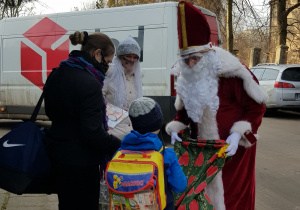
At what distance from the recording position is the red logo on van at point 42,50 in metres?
8.53

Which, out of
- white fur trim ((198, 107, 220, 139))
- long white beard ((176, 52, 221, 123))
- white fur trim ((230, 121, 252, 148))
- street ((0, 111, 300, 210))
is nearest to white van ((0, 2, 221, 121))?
street ((0, 111, 300, 210))

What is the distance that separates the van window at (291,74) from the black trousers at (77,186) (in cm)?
1089

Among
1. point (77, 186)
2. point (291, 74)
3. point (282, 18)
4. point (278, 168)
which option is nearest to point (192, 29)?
point (77, 186)

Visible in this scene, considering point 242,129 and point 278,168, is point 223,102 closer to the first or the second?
point 242,129

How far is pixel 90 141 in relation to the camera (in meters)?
2.26

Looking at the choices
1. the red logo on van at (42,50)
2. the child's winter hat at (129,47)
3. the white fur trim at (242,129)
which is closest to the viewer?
the white fur trim at (242,129)

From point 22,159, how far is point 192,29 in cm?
154

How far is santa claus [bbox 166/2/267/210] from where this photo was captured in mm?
2932

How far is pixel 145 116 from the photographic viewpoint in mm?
2227

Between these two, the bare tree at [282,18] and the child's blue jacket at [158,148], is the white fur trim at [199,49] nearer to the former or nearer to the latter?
the child's blue jacket at [158,148]

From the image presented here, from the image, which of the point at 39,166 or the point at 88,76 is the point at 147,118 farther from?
the point at 39,166

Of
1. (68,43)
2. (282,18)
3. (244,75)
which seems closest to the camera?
(244,75)

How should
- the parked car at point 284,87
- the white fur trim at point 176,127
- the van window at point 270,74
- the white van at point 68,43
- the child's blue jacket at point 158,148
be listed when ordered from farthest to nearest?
1. the van window at point 270,74
2. the parked car at point 284,87
3. the white van at point 68,43
4. the white fur trim at point 176,127
5. the child's blue jacket at point 158,148

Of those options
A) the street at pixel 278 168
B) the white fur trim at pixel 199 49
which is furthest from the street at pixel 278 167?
the white fur trim at pixel 199 49
